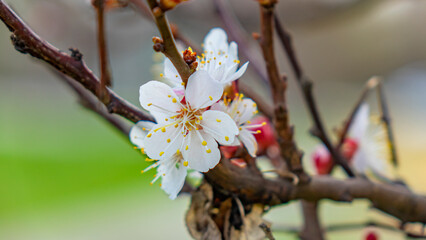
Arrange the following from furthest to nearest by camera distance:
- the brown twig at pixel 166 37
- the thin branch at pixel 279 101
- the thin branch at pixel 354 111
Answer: the thin branch at pixel 354 111
the thin branch at pixel 279 101
the brown twig at pixel 166 37

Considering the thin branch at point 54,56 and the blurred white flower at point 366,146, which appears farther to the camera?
the blurred white flower at point 366,146

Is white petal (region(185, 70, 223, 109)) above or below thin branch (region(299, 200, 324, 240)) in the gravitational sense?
above

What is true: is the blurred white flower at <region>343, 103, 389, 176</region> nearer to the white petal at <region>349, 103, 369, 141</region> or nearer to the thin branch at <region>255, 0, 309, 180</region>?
the white petal at <region>349, 103, 369, 141</region>

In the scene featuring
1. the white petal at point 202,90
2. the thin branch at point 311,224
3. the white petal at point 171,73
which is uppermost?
the white petal at point 171,73

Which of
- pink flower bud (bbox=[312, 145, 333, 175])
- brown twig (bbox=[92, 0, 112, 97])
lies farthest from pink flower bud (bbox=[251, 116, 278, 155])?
brown twig (bbox=[92, 0, 112, 97])

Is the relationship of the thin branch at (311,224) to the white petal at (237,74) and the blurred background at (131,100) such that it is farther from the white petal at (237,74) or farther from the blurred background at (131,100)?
the white petal at (237,74)

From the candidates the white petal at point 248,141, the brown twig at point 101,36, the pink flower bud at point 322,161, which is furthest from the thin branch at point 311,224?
the brown twig at point 101,36

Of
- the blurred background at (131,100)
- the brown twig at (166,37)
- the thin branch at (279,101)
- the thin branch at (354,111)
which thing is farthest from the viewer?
the blurred background at (131,100)
